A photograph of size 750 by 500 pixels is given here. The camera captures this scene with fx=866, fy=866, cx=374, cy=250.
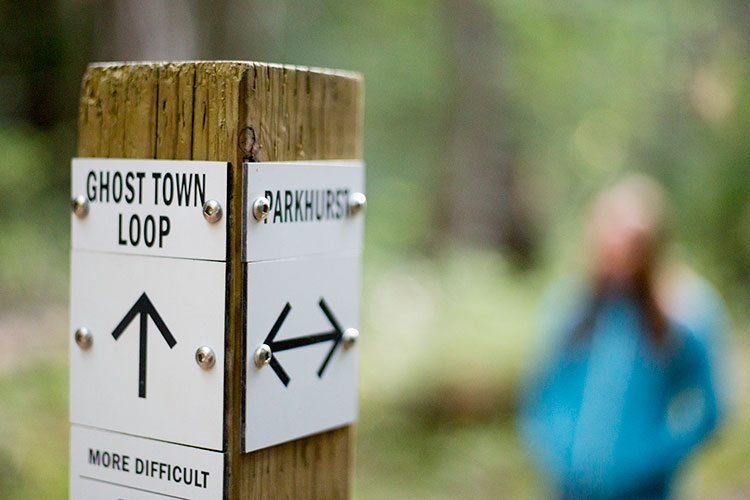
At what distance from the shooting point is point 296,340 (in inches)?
62.3

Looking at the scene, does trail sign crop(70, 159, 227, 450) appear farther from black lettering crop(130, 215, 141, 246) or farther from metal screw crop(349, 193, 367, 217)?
metal screw crop(349, 193, 367, 217)

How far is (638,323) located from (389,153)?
13.1 meters

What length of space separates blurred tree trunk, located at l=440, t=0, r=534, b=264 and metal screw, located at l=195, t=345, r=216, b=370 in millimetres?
9878

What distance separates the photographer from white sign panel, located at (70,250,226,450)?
1467 mm

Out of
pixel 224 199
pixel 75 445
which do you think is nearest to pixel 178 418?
pixel 75 445

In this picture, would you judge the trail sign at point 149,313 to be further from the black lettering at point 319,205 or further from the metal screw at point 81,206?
the black lettering at point 319,205

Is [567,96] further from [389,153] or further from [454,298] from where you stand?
[454,298]

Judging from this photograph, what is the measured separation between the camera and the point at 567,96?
13.4 meters

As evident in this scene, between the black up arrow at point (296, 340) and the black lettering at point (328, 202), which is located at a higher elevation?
the black lettering at point (328, 202)

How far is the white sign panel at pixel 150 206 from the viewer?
4.83 ft

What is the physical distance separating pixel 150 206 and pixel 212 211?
0.15 m

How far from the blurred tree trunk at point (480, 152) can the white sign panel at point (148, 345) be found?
9.77 meters

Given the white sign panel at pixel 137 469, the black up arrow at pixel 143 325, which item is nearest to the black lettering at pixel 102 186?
the black up arrow at pixel 143 325

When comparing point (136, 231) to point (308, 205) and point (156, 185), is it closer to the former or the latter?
point (156, 185)
